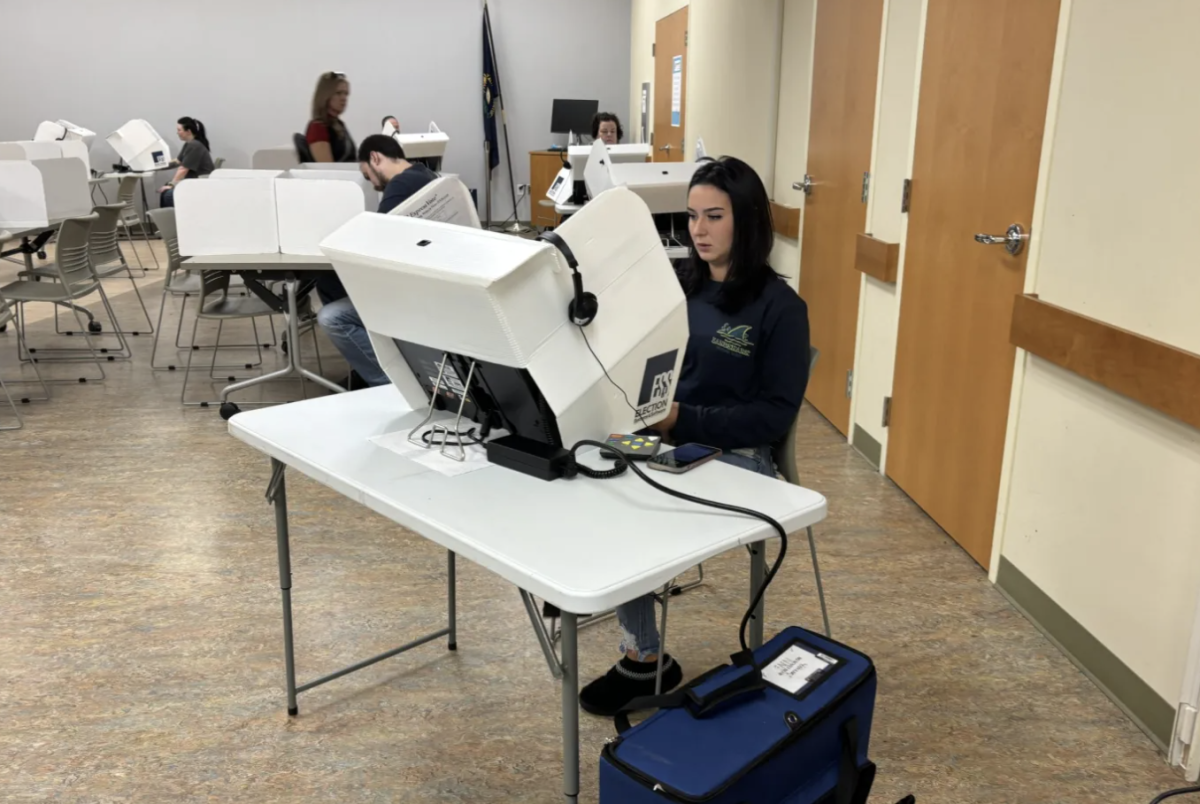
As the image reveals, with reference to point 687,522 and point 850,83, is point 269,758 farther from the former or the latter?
point 850,83

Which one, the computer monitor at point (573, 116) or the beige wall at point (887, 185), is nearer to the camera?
the beige wall at point (887, 185)

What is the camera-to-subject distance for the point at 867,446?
3727mm

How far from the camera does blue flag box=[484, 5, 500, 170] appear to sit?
992 cm

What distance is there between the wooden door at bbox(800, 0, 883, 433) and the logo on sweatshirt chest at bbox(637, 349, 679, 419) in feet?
7.33

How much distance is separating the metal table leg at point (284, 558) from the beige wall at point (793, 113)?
2.87 meters

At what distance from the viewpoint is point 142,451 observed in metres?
3.84

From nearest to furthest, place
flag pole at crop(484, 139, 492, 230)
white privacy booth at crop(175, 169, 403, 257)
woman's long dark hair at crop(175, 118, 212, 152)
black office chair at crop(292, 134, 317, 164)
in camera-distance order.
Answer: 1. white privacy booth at crop(175, 169, 403, 257)
2. black office chair at crop(292, 134, 317, 164)
3. woman's long dark hair at crop(175, 118, 212, 152)
4. flag pole at crop(484, 139, 492, 230)

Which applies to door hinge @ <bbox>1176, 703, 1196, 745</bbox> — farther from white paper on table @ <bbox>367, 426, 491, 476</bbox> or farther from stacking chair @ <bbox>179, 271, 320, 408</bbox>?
stacking chair @ <bbox>179, 271, 320, 408</bbox>

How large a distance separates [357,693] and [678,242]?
254 centimetres

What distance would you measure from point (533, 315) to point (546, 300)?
32 mm

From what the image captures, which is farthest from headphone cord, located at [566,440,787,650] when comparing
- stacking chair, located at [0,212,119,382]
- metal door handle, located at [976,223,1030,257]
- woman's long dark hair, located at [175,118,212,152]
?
woman's long dark hair, located at [175,118,212,152]

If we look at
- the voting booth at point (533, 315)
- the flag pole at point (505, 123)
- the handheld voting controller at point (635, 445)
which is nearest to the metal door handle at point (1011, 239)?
the voting booth at point (533, 315)

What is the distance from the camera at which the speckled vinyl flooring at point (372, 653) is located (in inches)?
76.5

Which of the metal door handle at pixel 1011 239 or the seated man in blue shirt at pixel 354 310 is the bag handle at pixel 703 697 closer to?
the metal door handle at pixel 1011 239
